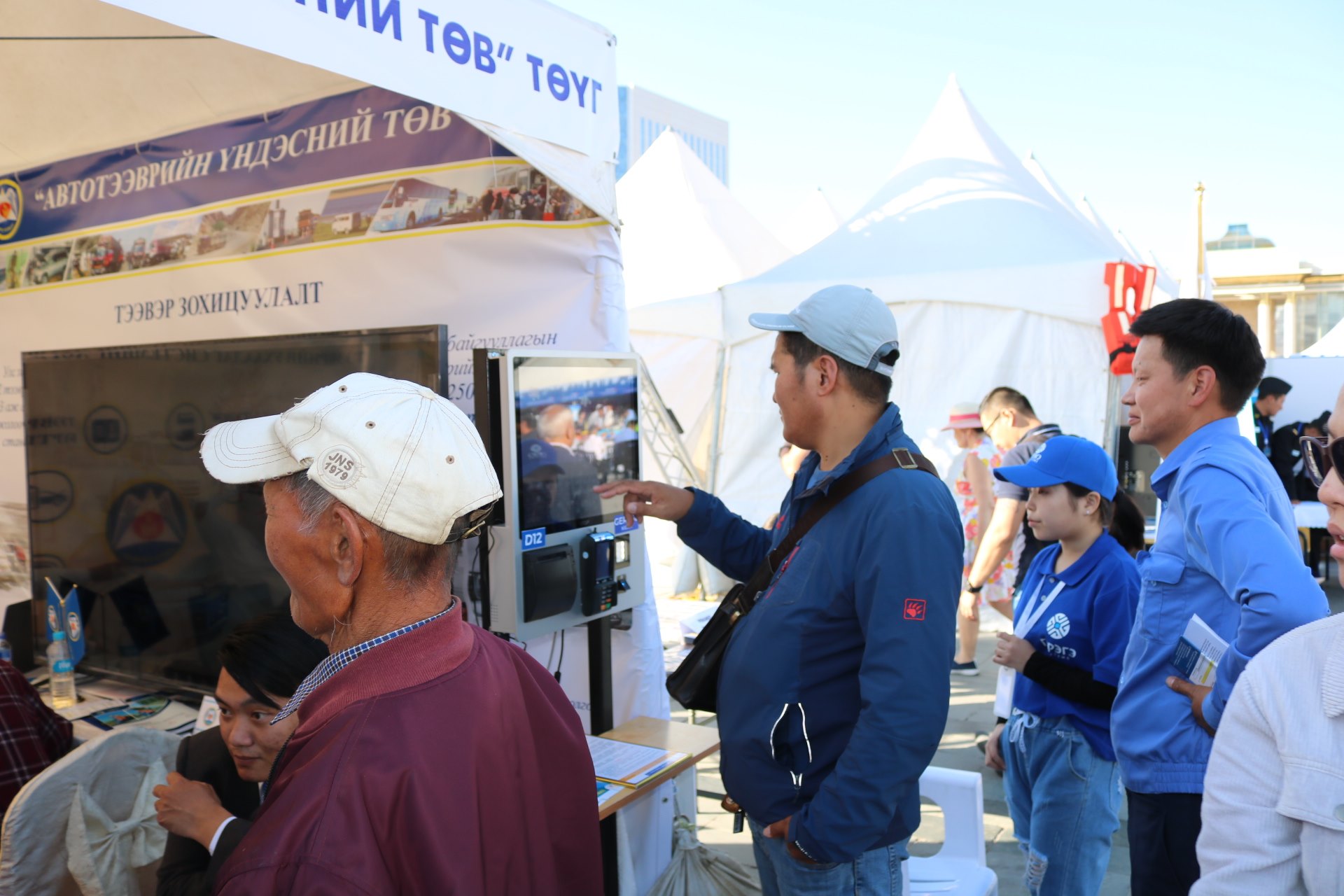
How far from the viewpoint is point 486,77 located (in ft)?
7.69

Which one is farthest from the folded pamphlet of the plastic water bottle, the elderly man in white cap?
the plastic water bottle

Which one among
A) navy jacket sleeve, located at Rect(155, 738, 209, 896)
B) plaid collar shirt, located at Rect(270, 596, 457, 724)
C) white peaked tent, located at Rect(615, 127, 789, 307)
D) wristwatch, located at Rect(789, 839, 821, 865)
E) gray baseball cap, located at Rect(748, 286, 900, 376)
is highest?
white peaked tent, located at Rect(615, 127, 789, 307)

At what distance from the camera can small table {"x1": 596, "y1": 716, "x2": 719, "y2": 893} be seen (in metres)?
2.68

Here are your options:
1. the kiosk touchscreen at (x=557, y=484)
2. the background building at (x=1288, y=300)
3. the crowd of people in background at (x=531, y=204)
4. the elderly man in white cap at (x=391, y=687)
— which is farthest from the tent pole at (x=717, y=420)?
the background building at (x=1288, y=300)

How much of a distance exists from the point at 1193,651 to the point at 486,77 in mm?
2091

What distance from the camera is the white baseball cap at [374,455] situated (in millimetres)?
1112

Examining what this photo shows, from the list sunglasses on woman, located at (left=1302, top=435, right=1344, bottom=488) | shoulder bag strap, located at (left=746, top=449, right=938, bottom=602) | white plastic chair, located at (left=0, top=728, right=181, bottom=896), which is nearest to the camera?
sunglasses on woman, located at (left=1302, top=435, right=1344, bottom=488)

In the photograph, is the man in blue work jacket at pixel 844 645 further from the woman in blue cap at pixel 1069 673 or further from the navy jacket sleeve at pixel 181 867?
the navy jacket sleeve at pixel 181 867

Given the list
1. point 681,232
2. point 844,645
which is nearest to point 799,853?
point 844,645

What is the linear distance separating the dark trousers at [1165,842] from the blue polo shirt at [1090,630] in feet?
1.31

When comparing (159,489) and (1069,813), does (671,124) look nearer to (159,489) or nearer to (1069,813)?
(159,489)

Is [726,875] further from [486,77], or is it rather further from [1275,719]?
[486,77]

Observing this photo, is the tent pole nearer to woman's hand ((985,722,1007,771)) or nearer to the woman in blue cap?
woman's hand ((985,722,1007,771))

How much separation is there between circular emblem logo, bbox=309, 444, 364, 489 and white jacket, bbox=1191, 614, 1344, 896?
43.0 inches
